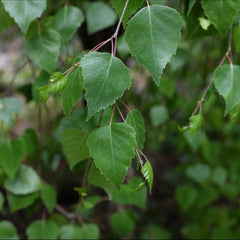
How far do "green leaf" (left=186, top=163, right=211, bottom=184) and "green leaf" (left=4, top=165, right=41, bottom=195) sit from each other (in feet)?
2.56

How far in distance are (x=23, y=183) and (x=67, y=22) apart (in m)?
0.49

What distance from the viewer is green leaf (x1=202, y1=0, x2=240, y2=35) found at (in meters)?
0.54

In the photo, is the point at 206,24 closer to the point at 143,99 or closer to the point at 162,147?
the point at 143,99

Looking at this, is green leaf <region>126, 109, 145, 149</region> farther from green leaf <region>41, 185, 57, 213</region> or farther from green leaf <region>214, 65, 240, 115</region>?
green leaf <region>41, 185, 57, 213</region>

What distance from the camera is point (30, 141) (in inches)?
41.9

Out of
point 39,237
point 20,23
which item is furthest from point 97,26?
point 39,237

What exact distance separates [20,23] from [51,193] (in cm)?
56

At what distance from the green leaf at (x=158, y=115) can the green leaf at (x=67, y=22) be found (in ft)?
2.05

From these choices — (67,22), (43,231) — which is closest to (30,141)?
(43,231)

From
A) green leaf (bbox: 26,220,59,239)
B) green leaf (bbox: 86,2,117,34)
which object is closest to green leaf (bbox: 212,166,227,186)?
green leaf (bbox: 26,220,59,239)

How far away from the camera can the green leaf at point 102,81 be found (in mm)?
529

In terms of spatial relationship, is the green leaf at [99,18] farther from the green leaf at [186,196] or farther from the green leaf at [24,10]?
the green leaf at [186,196]

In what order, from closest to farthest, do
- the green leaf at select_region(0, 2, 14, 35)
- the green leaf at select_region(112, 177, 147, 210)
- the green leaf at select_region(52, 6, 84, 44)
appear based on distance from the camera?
the green leaf at select_region(0, 2, 14, 35) → the green leaf at select_region(52, 6, 84, 44) → the green leaf at select_region(112, 177, 147, 210)

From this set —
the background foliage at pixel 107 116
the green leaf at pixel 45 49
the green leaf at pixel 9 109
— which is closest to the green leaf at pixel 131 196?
the background foliage at pixel 107 116
